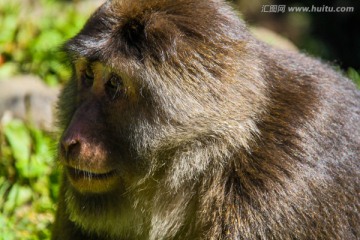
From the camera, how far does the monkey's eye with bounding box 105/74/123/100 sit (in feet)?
13.3

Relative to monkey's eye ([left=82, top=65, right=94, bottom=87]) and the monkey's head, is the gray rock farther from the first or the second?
the monkey's head

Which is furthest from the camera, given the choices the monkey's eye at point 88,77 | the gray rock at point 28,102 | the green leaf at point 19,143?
the gray rock at point 28,102

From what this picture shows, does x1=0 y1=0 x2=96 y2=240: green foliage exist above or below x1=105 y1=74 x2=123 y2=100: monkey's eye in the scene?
below

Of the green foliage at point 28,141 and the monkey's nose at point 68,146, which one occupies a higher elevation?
the monkey's nose at point 68,146

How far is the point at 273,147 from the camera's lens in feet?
13.4

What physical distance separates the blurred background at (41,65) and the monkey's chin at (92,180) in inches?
31.4

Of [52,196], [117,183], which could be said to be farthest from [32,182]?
[117,183]

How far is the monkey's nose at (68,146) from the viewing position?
12.7 feet

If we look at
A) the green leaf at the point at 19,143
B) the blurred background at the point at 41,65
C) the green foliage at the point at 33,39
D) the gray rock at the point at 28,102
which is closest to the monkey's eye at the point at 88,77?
the blurred background at the point at 41,65

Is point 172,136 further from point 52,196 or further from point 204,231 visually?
point 52,196

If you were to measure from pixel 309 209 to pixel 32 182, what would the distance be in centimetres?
310

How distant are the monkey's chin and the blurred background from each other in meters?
0.80

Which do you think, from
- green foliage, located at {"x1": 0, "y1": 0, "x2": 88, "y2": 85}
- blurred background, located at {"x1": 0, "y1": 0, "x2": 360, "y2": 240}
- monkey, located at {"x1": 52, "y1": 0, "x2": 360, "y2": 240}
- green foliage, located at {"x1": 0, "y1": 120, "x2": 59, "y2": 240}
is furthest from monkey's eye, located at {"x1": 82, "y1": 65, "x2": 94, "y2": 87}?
green foliage, located at {"x1": 0, "y1": 0, "x2": 88, "y2": 85}

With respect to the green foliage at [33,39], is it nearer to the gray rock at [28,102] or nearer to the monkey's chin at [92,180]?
the gray rock at [28,102]
